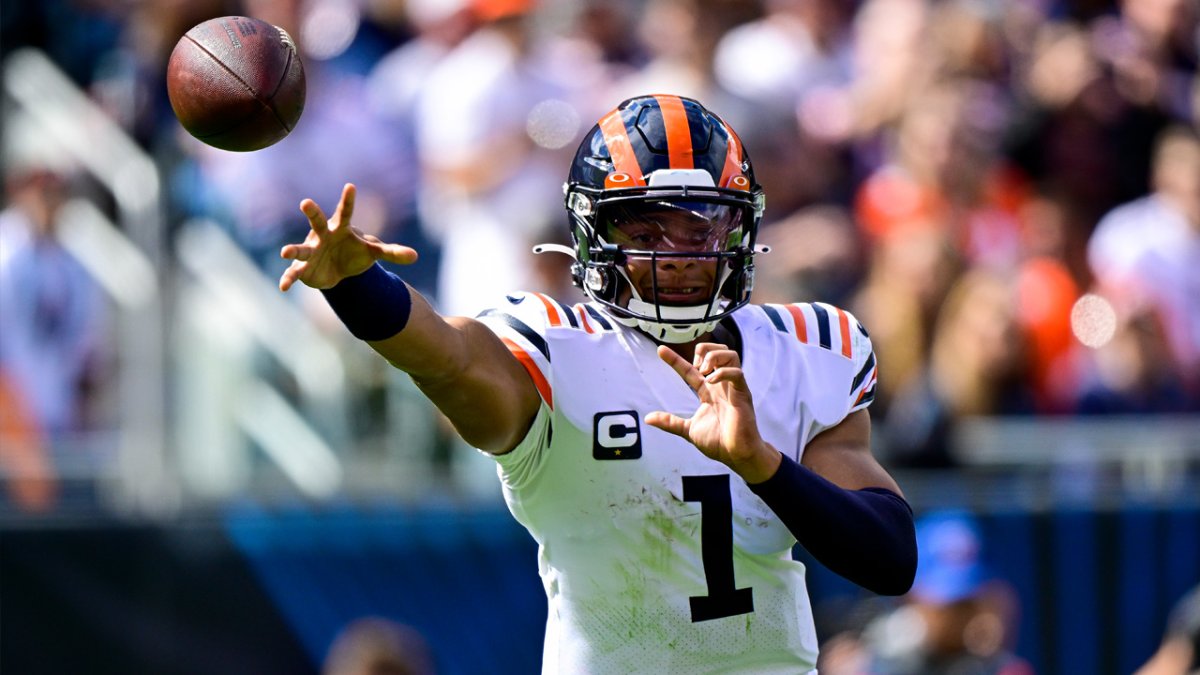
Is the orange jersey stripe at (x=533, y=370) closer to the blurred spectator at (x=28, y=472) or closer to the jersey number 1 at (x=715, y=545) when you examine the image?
the jersey number 1 at (x=715, y=545)

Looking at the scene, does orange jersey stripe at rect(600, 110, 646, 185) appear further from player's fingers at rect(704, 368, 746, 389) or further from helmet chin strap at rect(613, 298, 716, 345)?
player's fingers at rect(704, 368, 746, 389)

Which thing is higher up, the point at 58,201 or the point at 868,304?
the point at 58,201

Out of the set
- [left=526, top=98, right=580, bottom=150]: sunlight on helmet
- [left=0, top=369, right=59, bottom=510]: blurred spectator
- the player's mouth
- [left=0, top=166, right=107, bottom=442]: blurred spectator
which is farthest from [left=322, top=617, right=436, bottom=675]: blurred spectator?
A: the player's mouth

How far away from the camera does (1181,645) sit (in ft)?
23.7

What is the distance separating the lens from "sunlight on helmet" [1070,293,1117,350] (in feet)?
26.8

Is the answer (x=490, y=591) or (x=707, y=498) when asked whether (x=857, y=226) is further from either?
(x=707, y=498)

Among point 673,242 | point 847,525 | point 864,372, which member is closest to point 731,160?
Result: point 673,242

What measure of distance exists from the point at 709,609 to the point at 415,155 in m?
5.10

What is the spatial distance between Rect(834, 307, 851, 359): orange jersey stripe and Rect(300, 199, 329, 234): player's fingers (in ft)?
4.41

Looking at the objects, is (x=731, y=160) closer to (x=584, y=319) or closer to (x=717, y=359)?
(x=584, y=319)

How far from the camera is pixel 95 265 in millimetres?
7742

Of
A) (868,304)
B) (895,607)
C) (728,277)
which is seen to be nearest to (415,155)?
(868,304)

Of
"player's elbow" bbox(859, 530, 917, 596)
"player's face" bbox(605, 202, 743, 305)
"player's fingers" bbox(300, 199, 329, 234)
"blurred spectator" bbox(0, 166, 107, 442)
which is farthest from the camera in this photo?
"blurred spectator" bbox(0, 166, 107, 442)

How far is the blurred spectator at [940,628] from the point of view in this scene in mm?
6891
